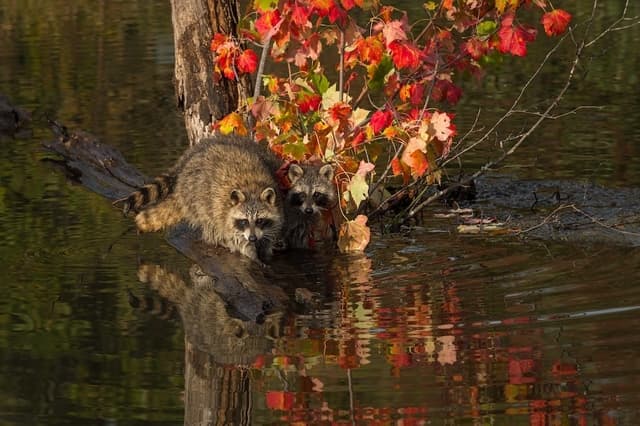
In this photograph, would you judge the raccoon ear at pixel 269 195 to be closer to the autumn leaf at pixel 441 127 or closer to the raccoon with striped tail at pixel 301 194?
the raccoon with striped tail at pixel 301 194

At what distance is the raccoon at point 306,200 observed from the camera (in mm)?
9102

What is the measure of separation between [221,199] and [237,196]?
0.26 meters

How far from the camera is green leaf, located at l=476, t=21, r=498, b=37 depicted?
885 centimetres

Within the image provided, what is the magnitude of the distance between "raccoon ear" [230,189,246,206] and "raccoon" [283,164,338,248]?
1.24 ft


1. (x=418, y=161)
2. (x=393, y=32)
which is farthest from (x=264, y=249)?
(x=393, y=32)

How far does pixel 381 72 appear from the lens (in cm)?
875

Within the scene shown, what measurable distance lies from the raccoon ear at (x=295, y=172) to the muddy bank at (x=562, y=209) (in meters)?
1.27

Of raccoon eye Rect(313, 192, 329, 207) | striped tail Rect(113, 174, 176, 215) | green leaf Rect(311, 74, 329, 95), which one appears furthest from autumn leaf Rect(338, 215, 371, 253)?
striped tail Rect(113, 174, 176, 215)

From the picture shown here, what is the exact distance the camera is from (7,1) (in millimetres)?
23906

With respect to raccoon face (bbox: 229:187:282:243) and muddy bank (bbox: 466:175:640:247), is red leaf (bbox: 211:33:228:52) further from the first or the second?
muddy bank (bbox: 466:175:640:247)

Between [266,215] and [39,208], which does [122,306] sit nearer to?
[266,215]

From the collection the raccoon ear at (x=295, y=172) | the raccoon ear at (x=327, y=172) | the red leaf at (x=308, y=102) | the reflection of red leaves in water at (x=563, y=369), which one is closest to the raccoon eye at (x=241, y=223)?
the raccoon ear at (x=295, y=172)

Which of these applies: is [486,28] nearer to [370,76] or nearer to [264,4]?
[370,76]

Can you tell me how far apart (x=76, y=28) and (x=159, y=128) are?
8207 mm
